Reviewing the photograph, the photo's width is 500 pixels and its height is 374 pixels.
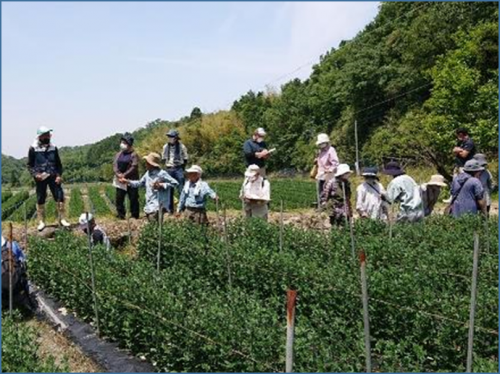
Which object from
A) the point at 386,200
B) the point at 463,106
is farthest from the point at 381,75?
the point at 386,200

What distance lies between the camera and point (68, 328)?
6.59 metres

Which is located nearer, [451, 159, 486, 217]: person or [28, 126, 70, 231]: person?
[451, 159, 486, 217]: person

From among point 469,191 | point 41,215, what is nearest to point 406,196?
point 469,191

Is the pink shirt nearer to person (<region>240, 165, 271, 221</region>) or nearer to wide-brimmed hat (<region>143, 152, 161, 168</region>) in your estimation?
person (<region>240, 165, 271, 221</region>)

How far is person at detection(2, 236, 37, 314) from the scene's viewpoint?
21.8ft

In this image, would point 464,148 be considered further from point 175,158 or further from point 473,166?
point 175,158

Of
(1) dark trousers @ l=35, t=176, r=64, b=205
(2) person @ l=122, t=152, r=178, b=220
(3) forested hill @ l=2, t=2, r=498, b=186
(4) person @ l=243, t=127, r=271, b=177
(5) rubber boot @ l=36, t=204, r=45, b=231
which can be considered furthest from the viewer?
(3) forested hill @ l=2, t=2, r=498, b=186

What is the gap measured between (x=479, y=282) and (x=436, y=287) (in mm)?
396

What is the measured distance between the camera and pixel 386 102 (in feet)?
111

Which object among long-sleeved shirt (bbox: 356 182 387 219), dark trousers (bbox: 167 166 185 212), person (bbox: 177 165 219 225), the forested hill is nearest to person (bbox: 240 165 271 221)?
person (bbox: 177 165 219 225)

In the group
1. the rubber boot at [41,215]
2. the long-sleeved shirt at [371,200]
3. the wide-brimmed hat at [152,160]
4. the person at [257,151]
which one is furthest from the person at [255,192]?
the rubber boot at [41,215]

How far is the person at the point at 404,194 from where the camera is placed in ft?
26.6

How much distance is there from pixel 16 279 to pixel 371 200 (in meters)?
4.63

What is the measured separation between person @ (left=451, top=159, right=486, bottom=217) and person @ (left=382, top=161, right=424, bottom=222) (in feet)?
1.90
